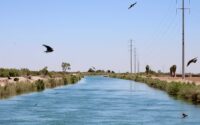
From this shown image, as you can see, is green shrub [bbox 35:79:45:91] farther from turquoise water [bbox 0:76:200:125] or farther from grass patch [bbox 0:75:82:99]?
turquoise water [bbox 0:76:200:125]

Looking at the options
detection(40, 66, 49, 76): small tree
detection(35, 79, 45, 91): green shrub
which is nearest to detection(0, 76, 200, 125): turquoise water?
detection(35, 79, 45, 91): green shrub

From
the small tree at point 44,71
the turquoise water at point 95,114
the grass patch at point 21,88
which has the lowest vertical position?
the turquoise water at point 95,114

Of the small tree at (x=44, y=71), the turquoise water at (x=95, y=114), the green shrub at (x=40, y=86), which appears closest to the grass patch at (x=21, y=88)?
the green shrub at (x=40, y=86)

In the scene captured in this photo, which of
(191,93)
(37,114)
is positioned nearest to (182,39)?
(191,93)

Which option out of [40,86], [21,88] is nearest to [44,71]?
[40,86]

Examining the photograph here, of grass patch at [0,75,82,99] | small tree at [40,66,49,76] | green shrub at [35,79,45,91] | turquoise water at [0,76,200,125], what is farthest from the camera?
small tree at [40,66,49,76]

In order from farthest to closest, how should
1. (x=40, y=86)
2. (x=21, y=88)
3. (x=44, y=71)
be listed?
(x=44, y=71)
(x=40, y=86)
(x=21, y=88)

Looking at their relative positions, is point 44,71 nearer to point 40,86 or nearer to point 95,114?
point 40,86

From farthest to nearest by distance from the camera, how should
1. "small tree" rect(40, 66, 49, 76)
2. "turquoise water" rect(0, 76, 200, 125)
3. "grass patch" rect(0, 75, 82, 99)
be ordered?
"small tree" rect(40, 66, 49, 76), "grass patch" rect(0, 75, 82, 99), "turquoise water" rect(0, 76, 200, 125)

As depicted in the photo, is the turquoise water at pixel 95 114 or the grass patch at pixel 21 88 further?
the grass patch at pixel 21 88

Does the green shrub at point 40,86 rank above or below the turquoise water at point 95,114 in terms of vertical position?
above

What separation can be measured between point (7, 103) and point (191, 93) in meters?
16.8

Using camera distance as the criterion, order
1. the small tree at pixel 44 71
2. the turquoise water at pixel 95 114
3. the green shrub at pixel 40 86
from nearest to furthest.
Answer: the turquoise water at pixel 95 114 < the green shrub at pixel 40 86 < the small tree at pixel 44 71

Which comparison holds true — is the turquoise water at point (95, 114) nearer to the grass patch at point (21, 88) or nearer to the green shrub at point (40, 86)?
the grass patch at point (21, 88)
